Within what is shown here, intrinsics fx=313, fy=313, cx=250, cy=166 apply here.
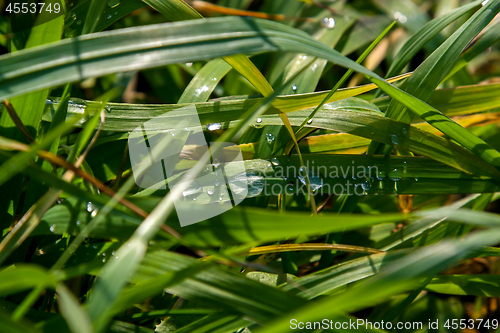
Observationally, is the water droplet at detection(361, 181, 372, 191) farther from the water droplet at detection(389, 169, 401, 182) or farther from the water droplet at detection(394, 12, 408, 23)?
the water droplet at detection(394, 12, 408, 23)

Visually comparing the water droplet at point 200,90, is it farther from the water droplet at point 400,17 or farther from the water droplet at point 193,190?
the water droplet at point 400,17

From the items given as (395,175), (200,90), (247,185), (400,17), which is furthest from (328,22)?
(247,185)

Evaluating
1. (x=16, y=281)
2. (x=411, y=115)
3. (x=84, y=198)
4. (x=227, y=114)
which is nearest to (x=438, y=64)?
(x=411, y=115)

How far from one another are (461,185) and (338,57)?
54 centimetres

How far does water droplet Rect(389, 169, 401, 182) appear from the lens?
89 cm

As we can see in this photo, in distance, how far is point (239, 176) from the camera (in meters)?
0.87

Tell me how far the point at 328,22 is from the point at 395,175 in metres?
0.96

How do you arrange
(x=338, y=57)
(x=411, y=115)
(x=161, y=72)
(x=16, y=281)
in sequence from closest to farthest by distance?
(x=16, y=281), (x=338, y=57), (x=411, y=115), (x=161, y=72)

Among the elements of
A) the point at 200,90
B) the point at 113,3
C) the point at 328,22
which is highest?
the point at 328,22

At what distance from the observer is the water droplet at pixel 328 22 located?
150 cm

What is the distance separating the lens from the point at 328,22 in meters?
1.52

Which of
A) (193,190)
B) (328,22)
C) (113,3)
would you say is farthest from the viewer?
(328,22)

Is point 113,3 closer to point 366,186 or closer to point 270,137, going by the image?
point 270,137

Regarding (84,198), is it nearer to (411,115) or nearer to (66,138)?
(66,138)
